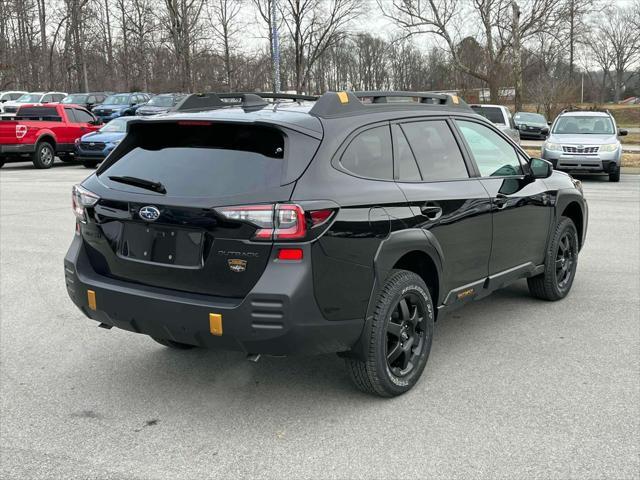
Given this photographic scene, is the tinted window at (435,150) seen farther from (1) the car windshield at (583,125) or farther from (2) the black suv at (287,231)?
(1) the car windshield at (583,125)

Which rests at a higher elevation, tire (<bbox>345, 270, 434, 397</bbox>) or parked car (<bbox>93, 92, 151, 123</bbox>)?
parked car (<bbox>93, 92, 151, 123</bbox>)

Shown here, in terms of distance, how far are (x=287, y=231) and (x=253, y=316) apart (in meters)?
0.45

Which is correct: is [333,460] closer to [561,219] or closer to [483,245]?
[483,245]

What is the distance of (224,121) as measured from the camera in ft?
12.2

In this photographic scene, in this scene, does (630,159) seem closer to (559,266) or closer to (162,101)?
(559,266)

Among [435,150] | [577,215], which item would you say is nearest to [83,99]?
[577,215]

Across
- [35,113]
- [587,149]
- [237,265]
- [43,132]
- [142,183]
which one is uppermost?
[35,113]

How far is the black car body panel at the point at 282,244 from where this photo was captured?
342 cm

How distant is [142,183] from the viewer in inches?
150

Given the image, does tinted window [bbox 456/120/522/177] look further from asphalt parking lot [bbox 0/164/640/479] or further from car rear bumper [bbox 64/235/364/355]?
car rear bumper [bbox 64/235/364/355]

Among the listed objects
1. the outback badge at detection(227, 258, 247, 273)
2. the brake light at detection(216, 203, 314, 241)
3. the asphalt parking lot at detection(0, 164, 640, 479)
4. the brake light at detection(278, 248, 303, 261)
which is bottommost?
the asphalt parking lot at detection(0, 164, 640, 479)

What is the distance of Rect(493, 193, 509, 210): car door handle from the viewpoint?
4910mm

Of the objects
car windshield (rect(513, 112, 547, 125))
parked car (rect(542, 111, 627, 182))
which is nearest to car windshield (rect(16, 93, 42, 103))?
car windshield (rect(513, 112, 547, 125))

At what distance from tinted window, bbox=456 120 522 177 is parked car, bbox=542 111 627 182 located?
11.9 metres
